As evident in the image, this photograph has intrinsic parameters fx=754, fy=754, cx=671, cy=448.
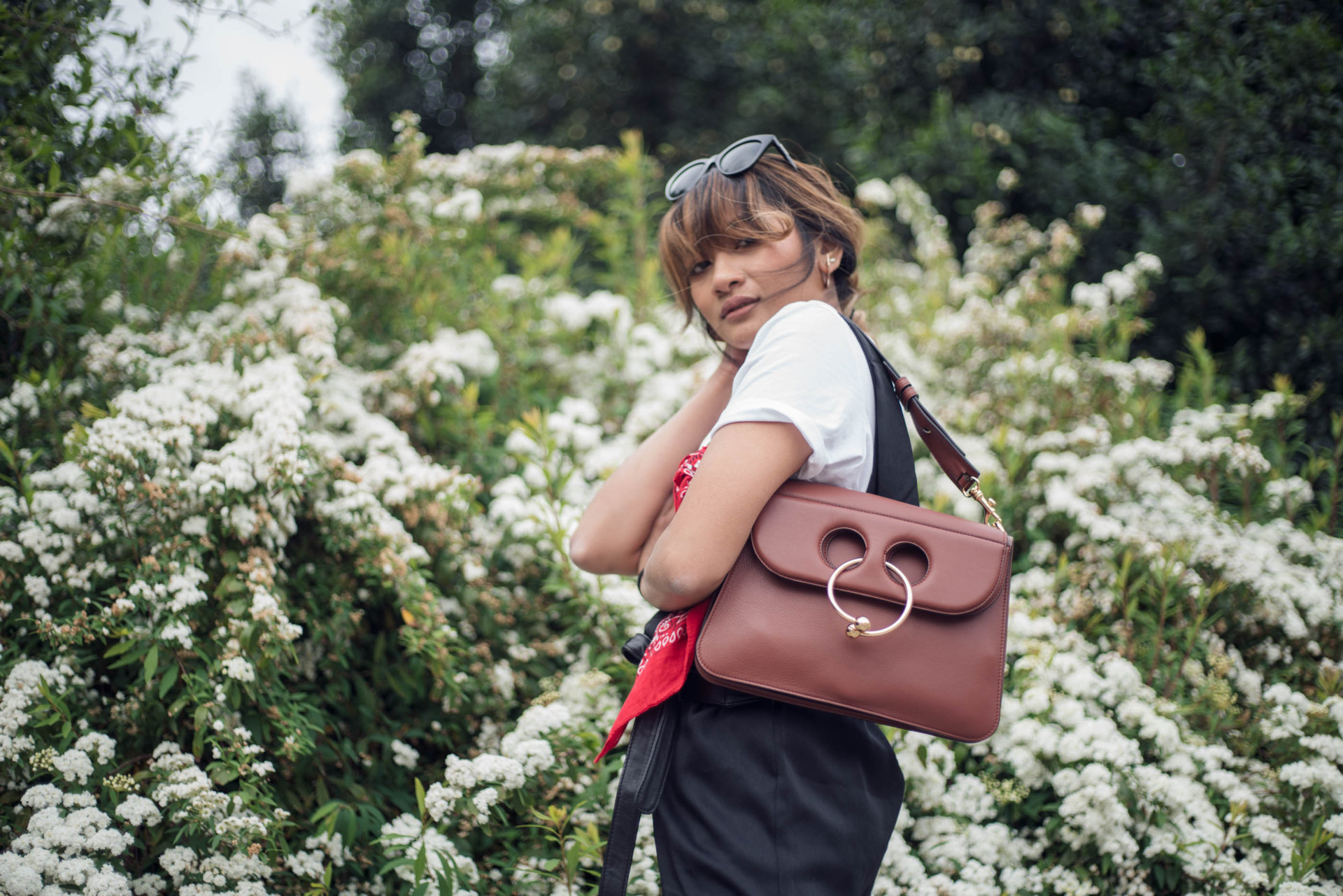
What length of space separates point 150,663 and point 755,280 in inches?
62.5

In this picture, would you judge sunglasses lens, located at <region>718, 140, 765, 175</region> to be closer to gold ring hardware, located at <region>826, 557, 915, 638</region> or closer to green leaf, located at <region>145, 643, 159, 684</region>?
gold ring hardware, located at <region>826, 557, 915, 638</region>

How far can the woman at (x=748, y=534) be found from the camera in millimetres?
1138

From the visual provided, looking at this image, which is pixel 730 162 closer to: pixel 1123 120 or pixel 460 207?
pixel 460 207

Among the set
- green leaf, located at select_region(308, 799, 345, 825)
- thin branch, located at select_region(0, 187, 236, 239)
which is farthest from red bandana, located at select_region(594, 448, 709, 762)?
thin branch, located at select_region(0, 187, 236, 239)

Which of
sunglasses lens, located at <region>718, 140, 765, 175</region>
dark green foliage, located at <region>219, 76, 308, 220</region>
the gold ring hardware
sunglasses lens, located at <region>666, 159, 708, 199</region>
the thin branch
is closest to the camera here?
the gold ring hardware

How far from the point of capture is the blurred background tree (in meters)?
3.41

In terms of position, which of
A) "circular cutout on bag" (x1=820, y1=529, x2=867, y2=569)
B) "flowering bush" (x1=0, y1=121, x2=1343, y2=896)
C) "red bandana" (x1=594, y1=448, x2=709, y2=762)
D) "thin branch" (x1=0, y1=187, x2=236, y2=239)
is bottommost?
"flowering bush" (x1=0, y1=121, x2=1343, y2=896)

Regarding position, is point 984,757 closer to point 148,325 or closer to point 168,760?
point 168,760

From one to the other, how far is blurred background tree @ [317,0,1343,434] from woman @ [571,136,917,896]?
1112mm

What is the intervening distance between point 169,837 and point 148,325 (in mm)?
1906

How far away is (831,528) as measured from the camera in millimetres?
1178

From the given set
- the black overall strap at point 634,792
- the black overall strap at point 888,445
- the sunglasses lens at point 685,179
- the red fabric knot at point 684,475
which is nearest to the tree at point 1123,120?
the sunglasses lens at point 685,179

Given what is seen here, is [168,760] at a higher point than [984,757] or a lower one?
higher

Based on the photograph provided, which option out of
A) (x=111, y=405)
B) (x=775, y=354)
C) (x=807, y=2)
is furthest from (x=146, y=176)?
(x=807, y=2)
